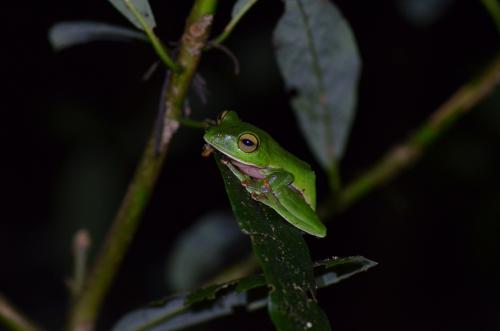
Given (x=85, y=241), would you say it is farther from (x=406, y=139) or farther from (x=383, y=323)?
(x=383, y=323)

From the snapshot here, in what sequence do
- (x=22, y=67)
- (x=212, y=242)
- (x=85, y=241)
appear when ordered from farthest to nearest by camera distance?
(x=22, y=67), (x=212, y=242), (x=85, y=241)

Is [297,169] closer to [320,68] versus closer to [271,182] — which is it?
[271,182]

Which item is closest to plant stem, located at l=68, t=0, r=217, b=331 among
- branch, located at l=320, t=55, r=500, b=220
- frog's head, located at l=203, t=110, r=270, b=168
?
frog's head, located at l=203, t=110, r=270, b=168

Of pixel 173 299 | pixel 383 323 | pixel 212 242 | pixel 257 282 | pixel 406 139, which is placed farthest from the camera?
pixel 383 323

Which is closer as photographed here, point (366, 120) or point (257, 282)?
point (257, 282)

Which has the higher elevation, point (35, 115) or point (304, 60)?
point (35, 115)

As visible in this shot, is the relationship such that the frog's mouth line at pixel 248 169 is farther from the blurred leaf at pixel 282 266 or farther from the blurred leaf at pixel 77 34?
the blurred leaf at pixel 282 266

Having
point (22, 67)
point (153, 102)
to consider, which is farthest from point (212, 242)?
point (22, 67)

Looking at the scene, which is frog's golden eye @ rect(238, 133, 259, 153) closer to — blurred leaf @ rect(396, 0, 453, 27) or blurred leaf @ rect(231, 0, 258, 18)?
blurred leaf @ rect(231, 0, 258, 18)
